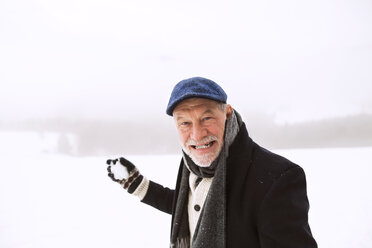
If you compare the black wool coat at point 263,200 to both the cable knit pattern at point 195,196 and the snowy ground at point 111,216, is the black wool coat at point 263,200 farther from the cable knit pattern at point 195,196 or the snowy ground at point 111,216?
the snowy ground at point 111,216

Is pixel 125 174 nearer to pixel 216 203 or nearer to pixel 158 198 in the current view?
pixel 158 198

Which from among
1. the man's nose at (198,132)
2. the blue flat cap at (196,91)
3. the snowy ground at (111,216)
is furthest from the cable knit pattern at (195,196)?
the snowy ground at (111,216)

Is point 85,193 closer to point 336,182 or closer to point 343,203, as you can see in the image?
point 343,203

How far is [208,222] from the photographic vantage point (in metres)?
1.24

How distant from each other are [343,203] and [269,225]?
6474 millimetres

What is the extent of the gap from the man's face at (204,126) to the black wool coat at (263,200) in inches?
4.3

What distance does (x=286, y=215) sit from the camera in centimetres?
104

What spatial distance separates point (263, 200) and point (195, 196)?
1.69 ft

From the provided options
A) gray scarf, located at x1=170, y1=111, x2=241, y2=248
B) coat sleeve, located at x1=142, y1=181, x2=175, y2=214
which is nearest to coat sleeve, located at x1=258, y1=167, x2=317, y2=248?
gray scarf, located at x1=170, y1=111, x2=241, y2=248

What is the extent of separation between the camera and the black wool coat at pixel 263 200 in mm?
1035

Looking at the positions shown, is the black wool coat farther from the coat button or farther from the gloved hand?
the gloved hand

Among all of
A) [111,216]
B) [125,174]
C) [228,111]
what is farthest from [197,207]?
[111,216]

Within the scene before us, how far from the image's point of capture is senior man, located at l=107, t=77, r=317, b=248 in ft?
3.47

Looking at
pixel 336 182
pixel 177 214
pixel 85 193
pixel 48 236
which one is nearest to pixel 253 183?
pixel 177 214
